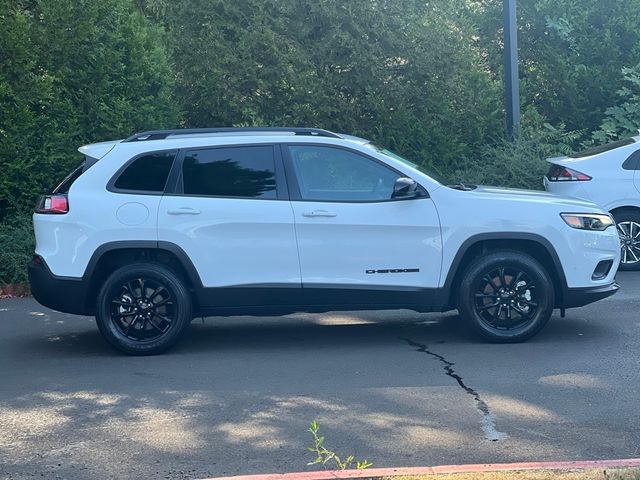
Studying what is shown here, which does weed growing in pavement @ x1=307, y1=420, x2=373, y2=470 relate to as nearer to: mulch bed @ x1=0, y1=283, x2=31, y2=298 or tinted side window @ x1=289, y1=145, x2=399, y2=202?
tinted side window @ x1=289, y1=145, x2=399, y2=202

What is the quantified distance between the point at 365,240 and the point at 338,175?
60cm

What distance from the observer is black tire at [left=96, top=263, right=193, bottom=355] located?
325 inches

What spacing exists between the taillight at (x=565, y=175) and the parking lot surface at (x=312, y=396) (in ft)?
9.41

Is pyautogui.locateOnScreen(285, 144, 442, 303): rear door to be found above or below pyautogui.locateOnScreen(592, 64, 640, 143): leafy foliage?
below

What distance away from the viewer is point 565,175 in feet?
41.2

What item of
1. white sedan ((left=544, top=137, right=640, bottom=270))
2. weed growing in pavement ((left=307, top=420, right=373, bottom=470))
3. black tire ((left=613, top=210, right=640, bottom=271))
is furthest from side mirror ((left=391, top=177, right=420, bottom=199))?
black tire ((left=613, top=210, right=640, bottom=271))

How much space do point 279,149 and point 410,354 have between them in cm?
198

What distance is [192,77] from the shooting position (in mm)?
15422

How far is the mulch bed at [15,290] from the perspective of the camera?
12117mm

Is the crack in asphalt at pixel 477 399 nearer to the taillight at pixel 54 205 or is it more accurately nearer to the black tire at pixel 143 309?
the black tire at pixel 143 309

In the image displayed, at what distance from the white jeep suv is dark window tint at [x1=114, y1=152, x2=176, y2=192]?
12mm

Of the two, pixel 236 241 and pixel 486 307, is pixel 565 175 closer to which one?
pixel 486 307

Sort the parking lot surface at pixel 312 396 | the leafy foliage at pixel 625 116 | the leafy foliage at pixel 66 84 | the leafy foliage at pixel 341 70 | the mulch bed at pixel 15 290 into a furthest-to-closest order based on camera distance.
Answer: the leafy foliage at pixel 625 116
the leafy foliage at pixel 341 70
the leafy foliage at pixel 66 84
the mulch bed at pixel 15 290
the parking lot surface at pixel 312 396

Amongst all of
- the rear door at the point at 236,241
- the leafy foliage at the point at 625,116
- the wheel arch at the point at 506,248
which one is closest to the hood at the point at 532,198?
the wheel arch at the point at 506,248
